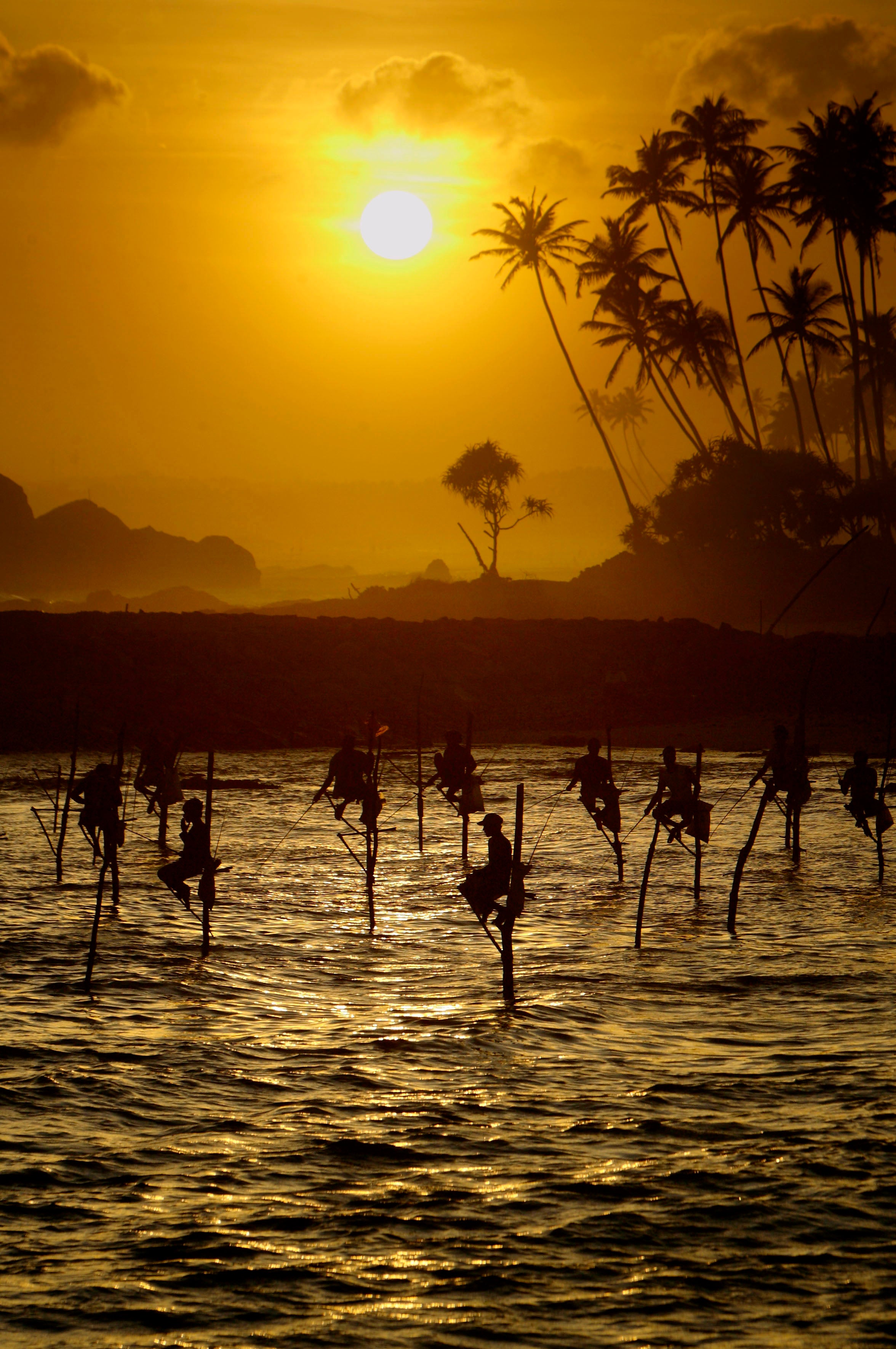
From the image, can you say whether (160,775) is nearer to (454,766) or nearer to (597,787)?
(454,766)

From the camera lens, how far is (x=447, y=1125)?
356 inches

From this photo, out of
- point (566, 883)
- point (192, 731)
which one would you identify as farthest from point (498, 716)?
point (566, 883)

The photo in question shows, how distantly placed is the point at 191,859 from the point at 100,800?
2183 mm

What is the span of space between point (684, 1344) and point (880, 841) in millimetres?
12338

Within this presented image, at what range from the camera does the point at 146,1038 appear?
1085 centimetres

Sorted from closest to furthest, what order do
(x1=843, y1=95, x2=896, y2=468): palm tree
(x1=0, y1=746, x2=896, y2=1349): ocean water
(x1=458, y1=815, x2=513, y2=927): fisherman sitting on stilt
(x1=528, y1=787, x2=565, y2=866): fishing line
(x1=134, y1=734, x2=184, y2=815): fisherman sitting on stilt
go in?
(x1=0, y1=746, x2=896, y2=1349): ocean water → (x1=458, y1=815, x2=513, y2=927): fisherman sitting on stilt → (x1=134, y1=734, x2=184, y2=815): fisherman sitting on stilt → (x1=528, y1=787, x2=565, y2=866): fishing line → (x1=843, y1=95, x2=896, y2=468): palm tree

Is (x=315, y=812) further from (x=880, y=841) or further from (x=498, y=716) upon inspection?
(x=498, y=716)

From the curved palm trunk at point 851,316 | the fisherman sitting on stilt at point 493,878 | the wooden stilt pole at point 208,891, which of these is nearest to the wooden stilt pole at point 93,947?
the wooden stilt pole at point 208,891

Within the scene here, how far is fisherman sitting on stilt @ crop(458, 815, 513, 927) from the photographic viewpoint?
12055 millimetres

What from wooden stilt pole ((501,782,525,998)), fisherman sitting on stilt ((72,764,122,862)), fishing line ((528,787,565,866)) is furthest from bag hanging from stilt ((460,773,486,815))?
wooden stilt pole ((501,782,525,998))

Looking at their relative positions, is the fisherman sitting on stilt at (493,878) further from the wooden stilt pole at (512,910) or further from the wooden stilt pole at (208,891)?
the wooden stilt pole at (208,891)

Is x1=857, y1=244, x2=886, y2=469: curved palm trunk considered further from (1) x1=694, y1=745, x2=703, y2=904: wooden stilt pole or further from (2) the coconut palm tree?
(1) x1=694, y1=745, x2=703, y2=904: wooden stilt pole

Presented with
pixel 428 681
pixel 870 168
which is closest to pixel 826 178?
pixel 870 168

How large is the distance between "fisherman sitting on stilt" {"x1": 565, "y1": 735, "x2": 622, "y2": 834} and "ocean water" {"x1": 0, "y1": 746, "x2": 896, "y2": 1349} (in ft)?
4.40
